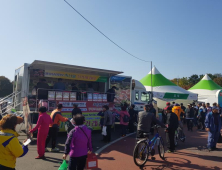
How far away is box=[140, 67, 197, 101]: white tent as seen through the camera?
21.0 meters

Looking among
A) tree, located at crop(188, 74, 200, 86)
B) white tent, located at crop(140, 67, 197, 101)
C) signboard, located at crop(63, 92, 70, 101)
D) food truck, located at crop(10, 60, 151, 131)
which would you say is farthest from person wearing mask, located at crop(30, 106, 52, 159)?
tree, located at crop(188, 74, 200, 86)

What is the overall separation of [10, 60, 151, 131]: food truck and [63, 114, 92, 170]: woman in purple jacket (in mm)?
5146

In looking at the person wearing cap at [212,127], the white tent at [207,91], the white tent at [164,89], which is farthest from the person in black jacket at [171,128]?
the white tent at [207,91]

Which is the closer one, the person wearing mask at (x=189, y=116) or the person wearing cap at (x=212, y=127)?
the person wearing cap at (x=212, y=127)

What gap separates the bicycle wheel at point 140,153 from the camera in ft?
19.1

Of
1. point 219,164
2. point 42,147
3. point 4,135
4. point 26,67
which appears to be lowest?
point 219,164

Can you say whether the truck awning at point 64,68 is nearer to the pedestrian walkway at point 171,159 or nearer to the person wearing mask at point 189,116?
the pedestrian walkway at point 171,159

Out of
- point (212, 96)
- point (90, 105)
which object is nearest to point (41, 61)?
point (90, 105)

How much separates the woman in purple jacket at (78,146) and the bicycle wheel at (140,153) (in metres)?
2.31

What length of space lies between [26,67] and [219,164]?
9.37m

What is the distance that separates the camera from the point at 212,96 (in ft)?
86.8

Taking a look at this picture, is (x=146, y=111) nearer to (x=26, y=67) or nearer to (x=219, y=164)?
(x=219, y=164)

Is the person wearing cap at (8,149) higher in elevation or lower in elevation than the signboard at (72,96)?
lower

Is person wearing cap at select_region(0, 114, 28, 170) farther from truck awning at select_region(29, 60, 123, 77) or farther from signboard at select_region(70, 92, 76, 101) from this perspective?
signboard at select_region(70, 92, 76, 101)
